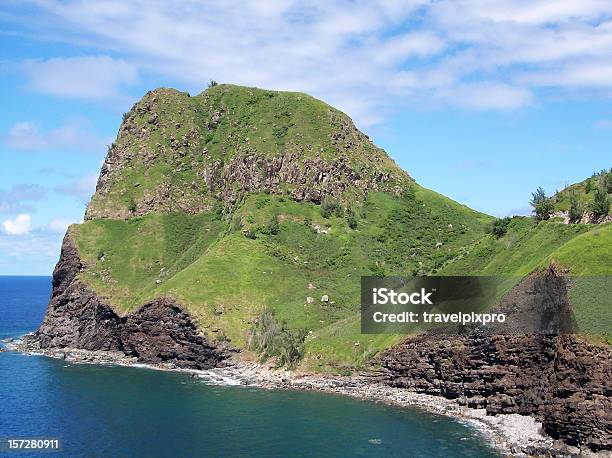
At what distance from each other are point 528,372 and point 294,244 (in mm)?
87095

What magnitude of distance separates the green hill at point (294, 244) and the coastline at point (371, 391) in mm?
5890

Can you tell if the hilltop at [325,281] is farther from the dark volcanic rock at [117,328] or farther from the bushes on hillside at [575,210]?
the bushes on hillside at [575,210]

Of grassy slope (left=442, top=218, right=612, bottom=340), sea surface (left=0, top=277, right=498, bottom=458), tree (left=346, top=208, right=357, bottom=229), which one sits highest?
tree (left=346, top=208, right=357, bottom=229)

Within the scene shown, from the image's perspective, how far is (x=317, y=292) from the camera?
15225 cm

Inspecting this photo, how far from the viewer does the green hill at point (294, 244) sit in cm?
13150

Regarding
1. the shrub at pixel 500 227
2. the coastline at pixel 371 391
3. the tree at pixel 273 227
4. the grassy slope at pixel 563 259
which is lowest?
the coastline at pixel 371 391

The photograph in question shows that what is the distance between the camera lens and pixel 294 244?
169m

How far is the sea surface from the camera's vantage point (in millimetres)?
81562

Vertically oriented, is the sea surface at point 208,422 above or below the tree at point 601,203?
below

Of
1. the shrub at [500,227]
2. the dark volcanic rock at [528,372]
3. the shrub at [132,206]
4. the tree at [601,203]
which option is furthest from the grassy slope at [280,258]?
the tree at [601,203]

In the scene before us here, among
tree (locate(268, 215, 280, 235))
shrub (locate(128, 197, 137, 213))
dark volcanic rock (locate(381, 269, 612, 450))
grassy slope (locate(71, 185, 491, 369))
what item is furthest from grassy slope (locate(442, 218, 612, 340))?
shrub (locate(128, 197, 137, 213))

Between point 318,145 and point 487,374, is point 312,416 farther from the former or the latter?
point 318,145

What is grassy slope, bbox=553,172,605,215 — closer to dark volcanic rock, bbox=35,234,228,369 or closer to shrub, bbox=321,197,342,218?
shrub, bbox=321,197,342,218

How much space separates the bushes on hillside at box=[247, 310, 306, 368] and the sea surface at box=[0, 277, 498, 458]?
1332 cm
